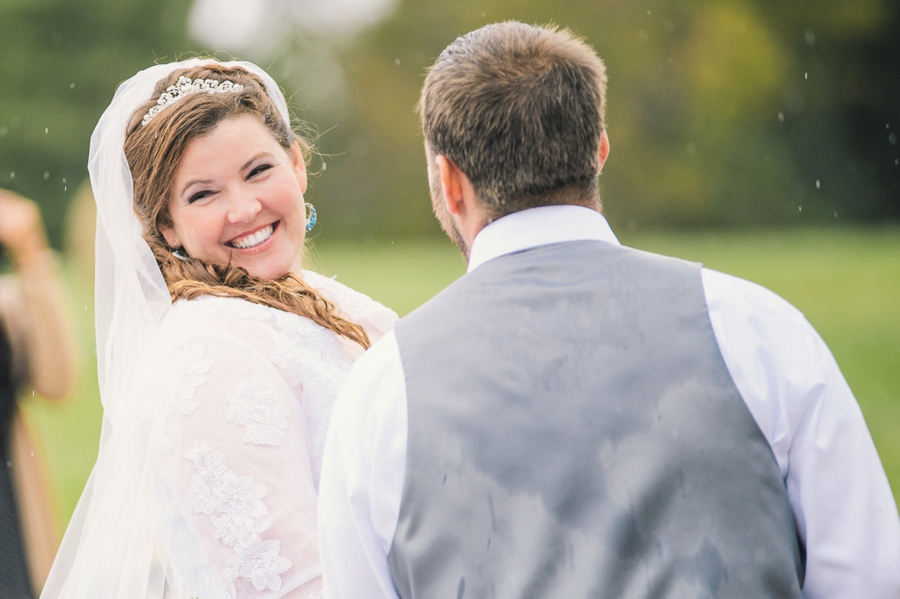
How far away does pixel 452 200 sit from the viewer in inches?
67.2

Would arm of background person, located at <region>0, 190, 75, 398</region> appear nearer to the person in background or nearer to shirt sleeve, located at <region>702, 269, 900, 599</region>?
the person in background

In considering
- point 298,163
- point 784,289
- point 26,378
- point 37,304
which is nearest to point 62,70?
point 784,289

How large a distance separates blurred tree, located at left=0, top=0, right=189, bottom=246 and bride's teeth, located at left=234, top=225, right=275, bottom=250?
2472 cm

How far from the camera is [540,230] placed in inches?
62.9

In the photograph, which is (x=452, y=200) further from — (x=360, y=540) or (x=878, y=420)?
(x=878, y=420)

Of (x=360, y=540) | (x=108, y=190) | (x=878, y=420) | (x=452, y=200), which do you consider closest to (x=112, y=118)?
(x=108, y=190)

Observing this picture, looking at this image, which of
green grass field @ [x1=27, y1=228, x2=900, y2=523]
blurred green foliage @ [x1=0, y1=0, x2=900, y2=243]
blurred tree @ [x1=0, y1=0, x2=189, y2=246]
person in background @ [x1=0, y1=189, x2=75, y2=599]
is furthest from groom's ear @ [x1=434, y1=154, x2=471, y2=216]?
blurred tree @ [x1=0, y1=0, x2=189, y2=246]

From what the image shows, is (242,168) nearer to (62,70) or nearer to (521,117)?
(521,117)

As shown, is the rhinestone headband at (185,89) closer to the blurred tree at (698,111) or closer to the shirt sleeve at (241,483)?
the shirt sleeve at (241,483)


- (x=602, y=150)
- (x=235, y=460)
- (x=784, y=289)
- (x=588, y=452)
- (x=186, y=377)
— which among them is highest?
(x=602, y=150)

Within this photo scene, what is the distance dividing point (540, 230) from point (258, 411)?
82 centimetres

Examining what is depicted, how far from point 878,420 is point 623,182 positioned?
20.0 m

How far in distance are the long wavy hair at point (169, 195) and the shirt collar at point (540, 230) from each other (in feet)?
3.01

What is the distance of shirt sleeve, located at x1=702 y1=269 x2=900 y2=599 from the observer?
57.7 inches
